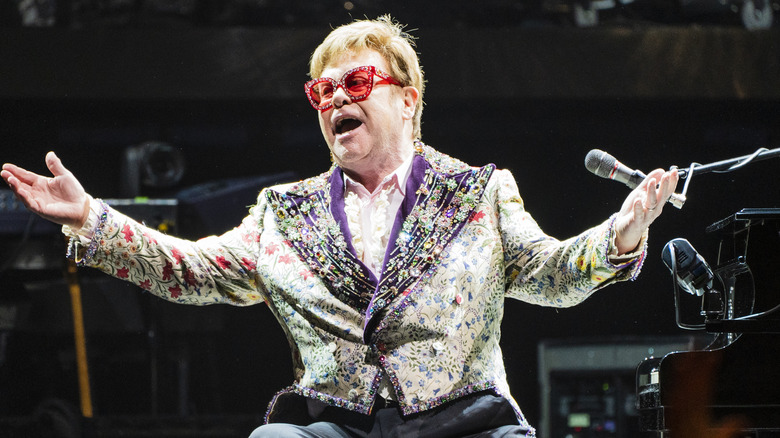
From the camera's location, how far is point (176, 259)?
1.94m

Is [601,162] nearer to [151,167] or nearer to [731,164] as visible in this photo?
[731,164]

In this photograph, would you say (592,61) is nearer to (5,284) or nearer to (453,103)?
(453,103)

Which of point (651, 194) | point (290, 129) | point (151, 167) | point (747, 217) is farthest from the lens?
point (290, 129)

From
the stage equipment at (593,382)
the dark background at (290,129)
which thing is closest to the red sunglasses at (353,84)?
the dark background at (290,129)

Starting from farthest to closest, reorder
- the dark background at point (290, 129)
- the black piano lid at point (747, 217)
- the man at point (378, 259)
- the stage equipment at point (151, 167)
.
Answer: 1. the stage equipment at point (151, 167)
2. the dark background at point (290, 129)
3. the black piano lid at point (747, 217)
4. the man at point (378, 259)

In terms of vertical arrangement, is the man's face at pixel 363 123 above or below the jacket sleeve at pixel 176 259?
above

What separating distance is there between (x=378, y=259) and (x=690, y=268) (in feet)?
2.53

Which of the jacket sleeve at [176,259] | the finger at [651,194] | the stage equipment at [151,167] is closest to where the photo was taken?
the finger at [651,194]

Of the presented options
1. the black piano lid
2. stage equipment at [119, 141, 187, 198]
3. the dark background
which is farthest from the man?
stage equipment at [119, 141, 187, 198]

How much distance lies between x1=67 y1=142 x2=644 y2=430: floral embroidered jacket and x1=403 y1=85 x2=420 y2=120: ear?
0.14 m

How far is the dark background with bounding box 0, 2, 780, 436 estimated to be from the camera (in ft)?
11.0

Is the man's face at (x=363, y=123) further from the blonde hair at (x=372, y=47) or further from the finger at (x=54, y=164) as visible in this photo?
the finger at (x=54, y=164)

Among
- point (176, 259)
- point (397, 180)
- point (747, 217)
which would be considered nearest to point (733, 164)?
point (747, 217)

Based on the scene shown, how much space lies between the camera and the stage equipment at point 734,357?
202 cm
